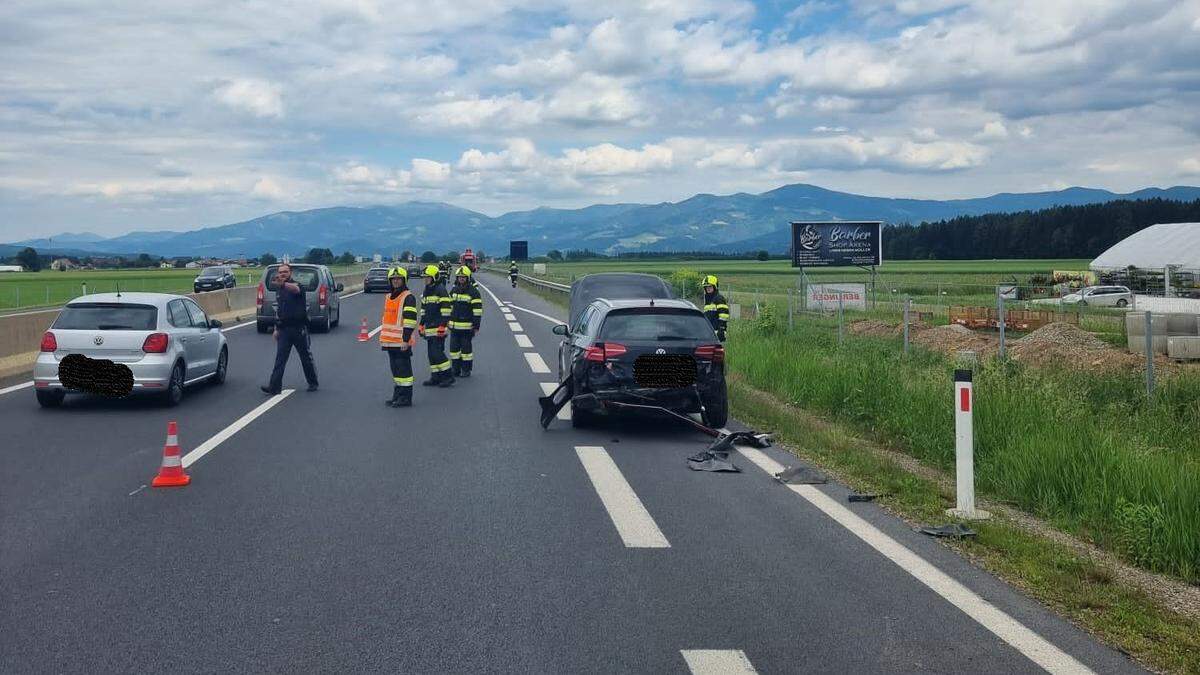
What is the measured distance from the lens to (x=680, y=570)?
6.42m

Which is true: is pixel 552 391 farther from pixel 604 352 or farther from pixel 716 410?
pixel 716 410

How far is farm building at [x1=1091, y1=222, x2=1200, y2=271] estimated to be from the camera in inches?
2697

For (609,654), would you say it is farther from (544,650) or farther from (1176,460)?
(1176,460)

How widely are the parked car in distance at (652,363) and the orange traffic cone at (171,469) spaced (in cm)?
426

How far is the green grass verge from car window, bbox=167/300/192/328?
8257 millimetres

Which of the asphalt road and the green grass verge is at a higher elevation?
the asphalt road

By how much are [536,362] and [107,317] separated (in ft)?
26.8

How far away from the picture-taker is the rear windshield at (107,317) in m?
13.8

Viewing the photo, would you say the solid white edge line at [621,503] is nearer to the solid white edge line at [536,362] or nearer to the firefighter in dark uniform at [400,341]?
the firefighter in dark uniform at [400,341]

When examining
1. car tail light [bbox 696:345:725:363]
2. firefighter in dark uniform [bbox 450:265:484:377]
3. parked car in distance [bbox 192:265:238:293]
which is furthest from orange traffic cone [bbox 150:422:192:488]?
parked car in distance [bbox 192:265:238:293]

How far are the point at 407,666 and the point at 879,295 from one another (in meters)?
51.9

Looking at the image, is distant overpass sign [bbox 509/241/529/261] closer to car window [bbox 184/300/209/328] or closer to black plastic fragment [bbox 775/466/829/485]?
car window [bbox 184/300/209/328]

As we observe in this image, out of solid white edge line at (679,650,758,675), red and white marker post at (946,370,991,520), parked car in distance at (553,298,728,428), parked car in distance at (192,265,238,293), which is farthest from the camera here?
parked car in distance at (192,265,238,293)

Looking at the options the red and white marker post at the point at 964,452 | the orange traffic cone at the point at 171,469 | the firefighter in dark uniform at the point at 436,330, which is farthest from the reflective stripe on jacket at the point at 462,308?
the red and white marker post at the point at 964,452
